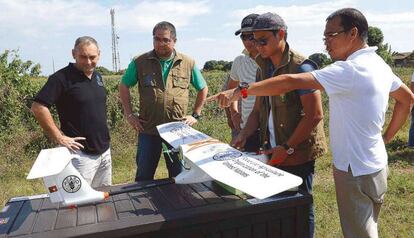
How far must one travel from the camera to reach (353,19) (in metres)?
1.97

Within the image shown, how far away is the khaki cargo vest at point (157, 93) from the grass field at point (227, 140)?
1.74 m

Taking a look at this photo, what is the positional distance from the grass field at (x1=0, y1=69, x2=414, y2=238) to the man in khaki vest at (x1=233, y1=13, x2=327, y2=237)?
1287mm

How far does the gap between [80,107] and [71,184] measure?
1068 mm

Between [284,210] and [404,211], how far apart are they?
239cm

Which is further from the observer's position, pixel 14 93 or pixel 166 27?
pixel 14 93

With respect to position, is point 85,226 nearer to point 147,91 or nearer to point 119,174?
point 147,91

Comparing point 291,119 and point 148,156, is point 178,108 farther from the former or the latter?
point 291,119

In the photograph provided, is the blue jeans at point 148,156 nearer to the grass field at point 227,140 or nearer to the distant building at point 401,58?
the grass field at point 227,140

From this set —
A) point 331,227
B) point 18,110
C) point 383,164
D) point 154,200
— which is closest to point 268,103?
point 383,164

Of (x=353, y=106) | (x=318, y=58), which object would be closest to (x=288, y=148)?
(x=353, y=106)

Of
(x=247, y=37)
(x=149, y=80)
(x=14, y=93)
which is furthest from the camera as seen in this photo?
(x=14, y=93)

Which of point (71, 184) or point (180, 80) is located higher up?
point (180, 80)

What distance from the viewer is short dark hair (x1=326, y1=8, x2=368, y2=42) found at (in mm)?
1972

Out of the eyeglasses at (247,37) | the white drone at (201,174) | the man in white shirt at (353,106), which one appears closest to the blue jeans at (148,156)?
the white drone at (201,174)
